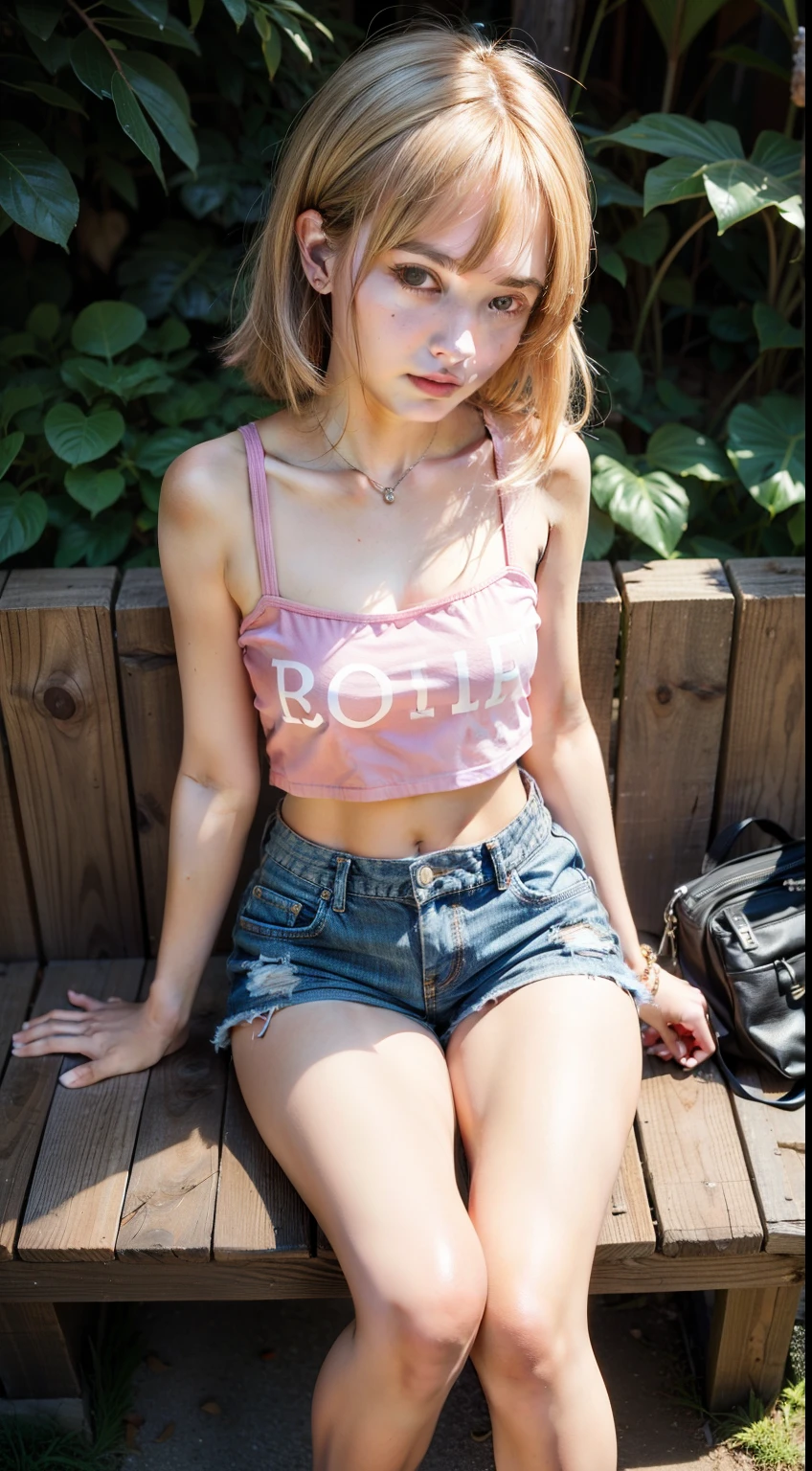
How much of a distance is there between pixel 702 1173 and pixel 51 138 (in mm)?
2079

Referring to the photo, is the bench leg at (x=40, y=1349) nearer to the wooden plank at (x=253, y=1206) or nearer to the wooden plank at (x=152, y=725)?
the wooden plank at (x=253, y=1206)

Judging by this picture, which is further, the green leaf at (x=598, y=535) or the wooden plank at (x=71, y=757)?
the green leaf at (x=598, y=535)

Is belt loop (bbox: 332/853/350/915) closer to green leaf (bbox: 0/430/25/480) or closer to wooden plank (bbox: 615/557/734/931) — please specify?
wooden plank (bbox: 615/557/734/931)

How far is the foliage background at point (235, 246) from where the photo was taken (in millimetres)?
2139

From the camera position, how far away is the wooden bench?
1812mm

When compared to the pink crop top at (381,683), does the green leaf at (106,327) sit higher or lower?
higher

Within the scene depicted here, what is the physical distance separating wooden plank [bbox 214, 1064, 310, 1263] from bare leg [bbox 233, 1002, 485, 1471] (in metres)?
0.08

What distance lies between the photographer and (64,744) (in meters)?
2.14

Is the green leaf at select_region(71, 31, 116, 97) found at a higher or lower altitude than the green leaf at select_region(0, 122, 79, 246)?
higher

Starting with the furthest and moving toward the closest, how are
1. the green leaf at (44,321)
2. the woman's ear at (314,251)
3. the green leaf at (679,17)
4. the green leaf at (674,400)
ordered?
the green leaf at (674,400) < the green leaf at (679,17) < the green leaf at (44,321) < the woman's ear at (314,251)

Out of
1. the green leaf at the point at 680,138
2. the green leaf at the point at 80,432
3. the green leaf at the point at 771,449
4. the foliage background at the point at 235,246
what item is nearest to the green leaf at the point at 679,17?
the foliage background at the point at 235,246

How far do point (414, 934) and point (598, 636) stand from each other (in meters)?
0.61

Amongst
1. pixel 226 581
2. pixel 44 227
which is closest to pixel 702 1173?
pixel 226 581

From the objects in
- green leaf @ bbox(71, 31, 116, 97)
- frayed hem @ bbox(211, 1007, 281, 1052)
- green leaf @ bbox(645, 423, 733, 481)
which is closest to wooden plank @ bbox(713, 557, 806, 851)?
green leaf @ bbox(645, 423, 733, 481)
